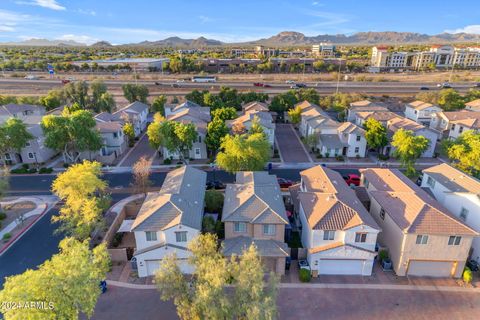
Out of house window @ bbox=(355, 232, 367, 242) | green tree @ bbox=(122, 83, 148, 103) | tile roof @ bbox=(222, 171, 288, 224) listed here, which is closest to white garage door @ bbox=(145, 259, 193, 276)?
tile roof @ bbox=(222, 171, 288, 224)

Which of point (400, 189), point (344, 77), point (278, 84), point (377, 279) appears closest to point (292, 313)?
point (377, 279)

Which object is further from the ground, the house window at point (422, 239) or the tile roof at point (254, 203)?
the tile roof at point (254, 203)

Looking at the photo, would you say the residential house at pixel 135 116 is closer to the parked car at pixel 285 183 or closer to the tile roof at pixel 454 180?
the parked car at pixel 285 183

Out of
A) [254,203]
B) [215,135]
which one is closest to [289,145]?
[215,135]

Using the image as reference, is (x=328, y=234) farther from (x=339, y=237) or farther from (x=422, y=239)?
(x=422, y=239)

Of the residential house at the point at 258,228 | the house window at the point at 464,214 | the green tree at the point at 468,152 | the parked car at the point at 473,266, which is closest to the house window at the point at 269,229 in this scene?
the residential house at the point at 258,228

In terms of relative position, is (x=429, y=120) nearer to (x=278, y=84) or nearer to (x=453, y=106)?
(x=453, y=106)

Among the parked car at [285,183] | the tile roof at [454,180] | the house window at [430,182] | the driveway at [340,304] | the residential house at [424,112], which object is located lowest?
the driveway at [340,304]

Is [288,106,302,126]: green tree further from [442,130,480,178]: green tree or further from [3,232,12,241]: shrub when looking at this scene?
[3,232,12,241]: shrub
